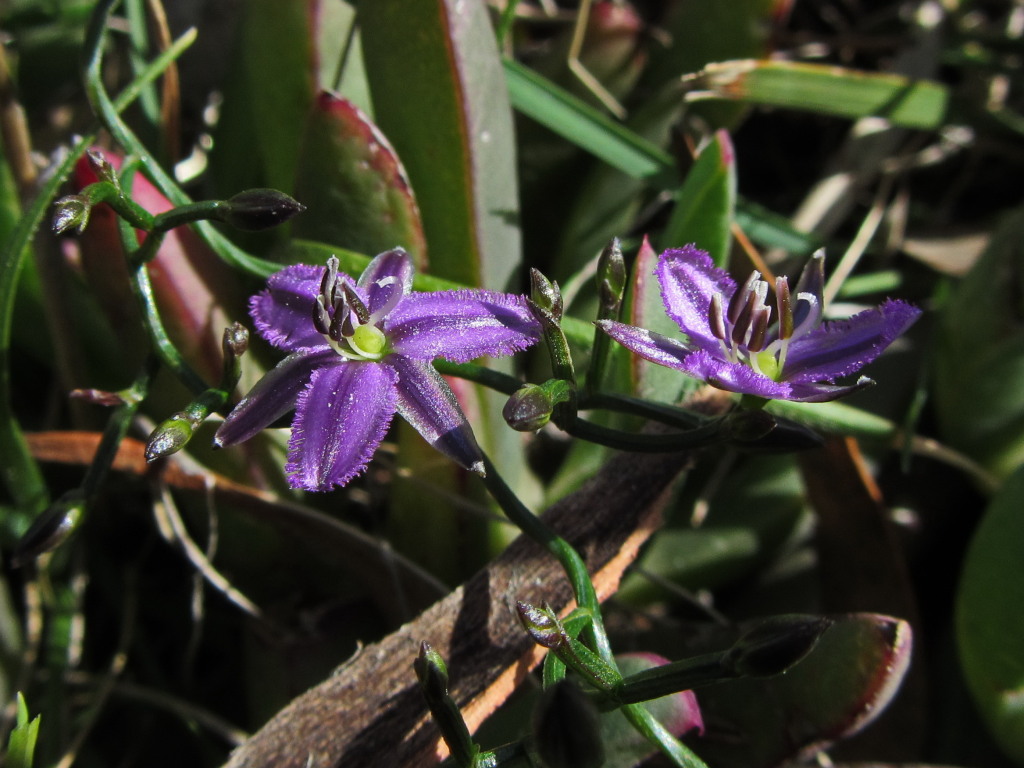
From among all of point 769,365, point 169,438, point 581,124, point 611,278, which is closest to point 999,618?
point 769,365

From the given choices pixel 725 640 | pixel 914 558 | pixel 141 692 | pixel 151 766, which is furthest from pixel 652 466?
pixel 151 766

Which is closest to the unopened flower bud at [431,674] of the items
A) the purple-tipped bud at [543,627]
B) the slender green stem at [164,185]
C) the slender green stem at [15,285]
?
the purple-tipped bud at [543,627]

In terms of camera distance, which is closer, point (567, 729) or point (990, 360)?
point (567, 729)

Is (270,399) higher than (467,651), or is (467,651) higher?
(270,399)

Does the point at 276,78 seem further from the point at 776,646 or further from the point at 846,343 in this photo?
the point at 776,646

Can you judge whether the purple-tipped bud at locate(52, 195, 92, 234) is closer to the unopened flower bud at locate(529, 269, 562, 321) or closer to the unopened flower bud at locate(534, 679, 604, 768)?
the unopened flower bud at locate(529, 269, 562, 321)

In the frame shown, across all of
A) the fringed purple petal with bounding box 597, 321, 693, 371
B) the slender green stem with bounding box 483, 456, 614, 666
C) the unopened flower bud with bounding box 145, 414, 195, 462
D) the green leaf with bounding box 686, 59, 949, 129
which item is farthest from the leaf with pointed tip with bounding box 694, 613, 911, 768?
the green leaf with bounding box 686, 59, 949, 129

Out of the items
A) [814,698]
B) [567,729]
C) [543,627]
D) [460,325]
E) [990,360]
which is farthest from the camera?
[990,360]
